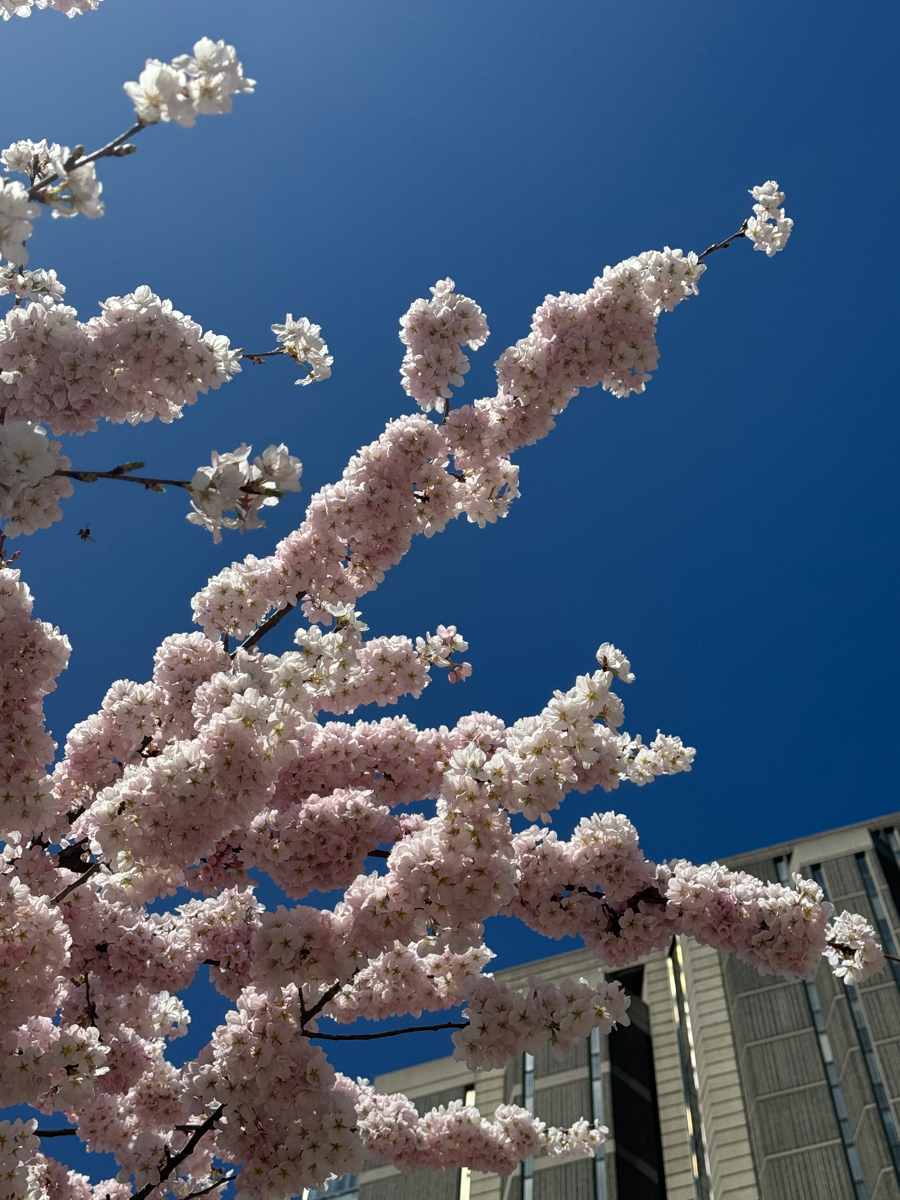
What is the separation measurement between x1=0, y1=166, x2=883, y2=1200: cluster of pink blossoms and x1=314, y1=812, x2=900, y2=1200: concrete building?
30729 millimetres

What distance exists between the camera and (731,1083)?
125 ft

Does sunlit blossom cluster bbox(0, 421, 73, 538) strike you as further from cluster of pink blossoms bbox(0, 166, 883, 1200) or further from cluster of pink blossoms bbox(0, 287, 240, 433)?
cluster of pink blossoms bbox(0, 287, 240, 433)

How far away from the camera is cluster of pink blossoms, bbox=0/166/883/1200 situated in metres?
5.07

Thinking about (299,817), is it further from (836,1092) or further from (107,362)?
(836,1092)

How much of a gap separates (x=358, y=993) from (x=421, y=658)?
2.83 metres

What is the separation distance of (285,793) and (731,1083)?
39736mm

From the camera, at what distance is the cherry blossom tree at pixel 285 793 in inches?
195

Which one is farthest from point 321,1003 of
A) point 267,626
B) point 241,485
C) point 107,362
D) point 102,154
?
point 102,154

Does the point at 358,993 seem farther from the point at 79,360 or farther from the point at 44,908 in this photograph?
the point at 79,360

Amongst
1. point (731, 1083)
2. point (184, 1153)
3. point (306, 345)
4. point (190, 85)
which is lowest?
point (184, 1153)

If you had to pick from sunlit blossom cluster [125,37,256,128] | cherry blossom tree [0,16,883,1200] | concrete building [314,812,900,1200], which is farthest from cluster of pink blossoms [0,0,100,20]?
concrete building [314,812,900,1200]

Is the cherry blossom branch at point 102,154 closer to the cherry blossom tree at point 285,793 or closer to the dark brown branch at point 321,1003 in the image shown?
the cherry blossom tree at point 285,793

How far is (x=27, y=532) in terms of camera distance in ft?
13.8

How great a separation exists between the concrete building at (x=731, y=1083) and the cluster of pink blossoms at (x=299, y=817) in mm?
30729
